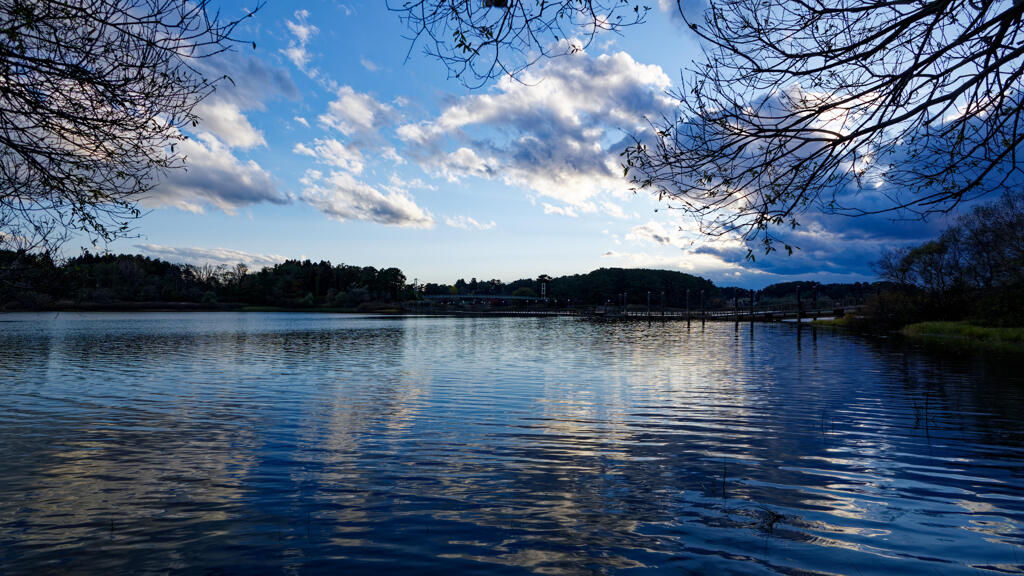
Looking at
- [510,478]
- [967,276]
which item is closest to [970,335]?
[967,276]

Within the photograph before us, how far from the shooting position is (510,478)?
31.6ft

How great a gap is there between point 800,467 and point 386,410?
11610 mm

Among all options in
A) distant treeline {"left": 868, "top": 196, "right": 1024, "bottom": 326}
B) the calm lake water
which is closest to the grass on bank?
distant treeline {"left": 868, "top": 196, "right": 1024, "bottom": 326}

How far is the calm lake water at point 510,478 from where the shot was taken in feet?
21.1

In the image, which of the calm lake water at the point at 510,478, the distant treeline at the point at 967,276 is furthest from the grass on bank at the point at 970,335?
the calm lake water at the point at 510,478

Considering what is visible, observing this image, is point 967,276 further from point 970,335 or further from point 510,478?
point 510,478

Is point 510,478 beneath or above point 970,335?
beneath

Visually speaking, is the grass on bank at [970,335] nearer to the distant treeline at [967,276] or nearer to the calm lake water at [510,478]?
the distant treeline at [967,276]

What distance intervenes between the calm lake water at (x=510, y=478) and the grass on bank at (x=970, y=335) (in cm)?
Result: 2758

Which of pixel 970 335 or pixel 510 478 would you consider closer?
pixel 510 478

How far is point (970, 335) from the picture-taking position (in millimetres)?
50812

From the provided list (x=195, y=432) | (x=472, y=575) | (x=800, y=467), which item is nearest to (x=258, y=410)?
(x=195, y=432)

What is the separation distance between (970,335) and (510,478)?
197ft

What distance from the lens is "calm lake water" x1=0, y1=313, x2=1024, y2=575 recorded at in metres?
6.43
